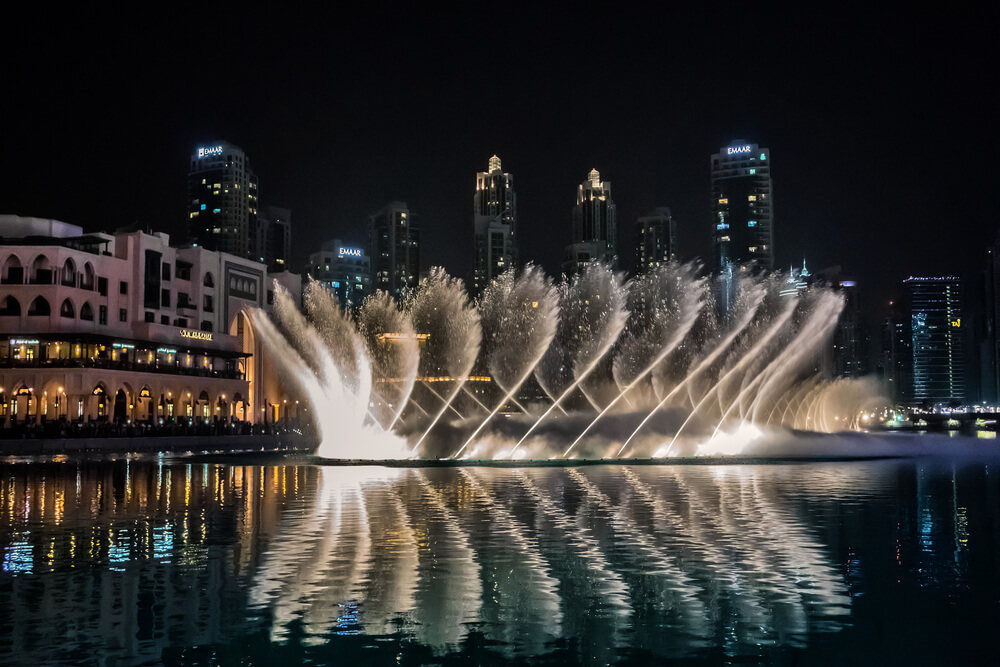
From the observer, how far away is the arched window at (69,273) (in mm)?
92750

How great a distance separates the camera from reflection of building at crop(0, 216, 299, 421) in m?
90.8

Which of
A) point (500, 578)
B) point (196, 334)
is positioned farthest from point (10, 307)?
point (500, 578)

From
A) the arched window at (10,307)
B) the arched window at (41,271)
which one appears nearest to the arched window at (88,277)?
the arched window at (41,271)

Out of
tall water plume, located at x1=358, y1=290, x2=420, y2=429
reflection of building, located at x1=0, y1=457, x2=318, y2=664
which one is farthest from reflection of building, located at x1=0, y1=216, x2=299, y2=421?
reflection of building, located at x1=0, y1=457, x2=318, y2=664

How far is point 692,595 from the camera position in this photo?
14844mm

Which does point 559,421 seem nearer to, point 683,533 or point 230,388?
point 683,533

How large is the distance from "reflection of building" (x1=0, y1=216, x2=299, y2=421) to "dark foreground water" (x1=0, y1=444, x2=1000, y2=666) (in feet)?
209

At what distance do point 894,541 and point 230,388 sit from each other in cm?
10431

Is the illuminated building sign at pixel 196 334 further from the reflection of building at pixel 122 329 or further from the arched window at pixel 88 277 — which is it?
the arched window at pixel 88 277

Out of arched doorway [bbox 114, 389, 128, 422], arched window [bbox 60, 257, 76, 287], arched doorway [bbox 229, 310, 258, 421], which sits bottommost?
arched doorway [bbox 114, 389, 128, 422]

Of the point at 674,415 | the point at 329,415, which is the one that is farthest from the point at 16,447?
the point at 674,415

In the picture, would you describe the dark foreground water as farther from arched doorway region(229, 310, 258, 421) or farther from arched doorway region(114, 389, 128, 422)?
arched doorway region(229, 310, 258, 421)

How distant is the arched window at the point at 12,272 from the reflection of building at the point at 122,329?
9 cm

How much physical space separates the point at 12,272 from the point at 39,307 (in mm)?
3966
